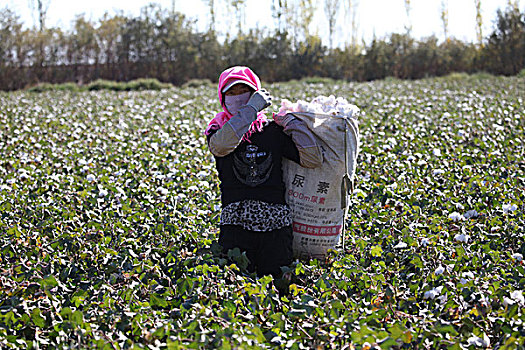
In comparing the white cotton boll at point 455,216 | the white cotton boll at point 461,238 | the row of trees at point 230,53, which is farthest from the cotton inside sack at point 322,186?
the row of trees at point 230,53

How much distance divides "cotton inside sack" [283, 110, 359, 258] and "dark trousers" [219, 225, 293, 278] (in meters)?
0.17

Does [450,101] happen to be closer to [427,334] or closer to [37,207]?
[37,207]

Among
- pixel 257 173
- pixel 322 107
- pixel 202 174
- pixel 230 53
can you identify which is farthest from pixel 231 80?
pixel 230 53

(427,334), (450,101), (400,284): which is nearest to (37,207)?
(400,284)

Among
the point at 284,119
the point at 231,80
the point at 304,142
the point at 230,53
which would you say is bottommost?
the point at 304,142

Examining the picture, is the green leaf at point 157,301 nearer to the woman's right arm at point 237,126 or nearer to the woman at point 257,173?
the woman at point 257,173

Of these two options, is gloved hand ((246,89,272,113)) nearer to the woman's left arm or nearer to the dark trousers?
the woman's left arm

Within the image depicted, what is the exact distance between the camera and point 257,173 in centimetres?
325

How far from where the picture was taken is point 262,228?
10.7 feet

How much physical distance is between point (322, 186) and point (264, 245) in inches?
20.1

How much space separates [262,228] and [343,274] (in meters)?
0.52

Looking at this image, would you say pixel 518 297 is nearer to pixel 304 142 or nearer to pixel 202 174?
pixel 304 142

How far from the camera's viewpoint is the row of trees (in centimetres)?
2725

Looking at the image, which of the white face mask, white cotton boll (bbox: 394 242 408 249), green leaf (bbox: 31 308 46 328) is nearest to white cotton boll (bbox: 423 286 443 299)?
white cotton boll (bbox: 394 242 408 249)
